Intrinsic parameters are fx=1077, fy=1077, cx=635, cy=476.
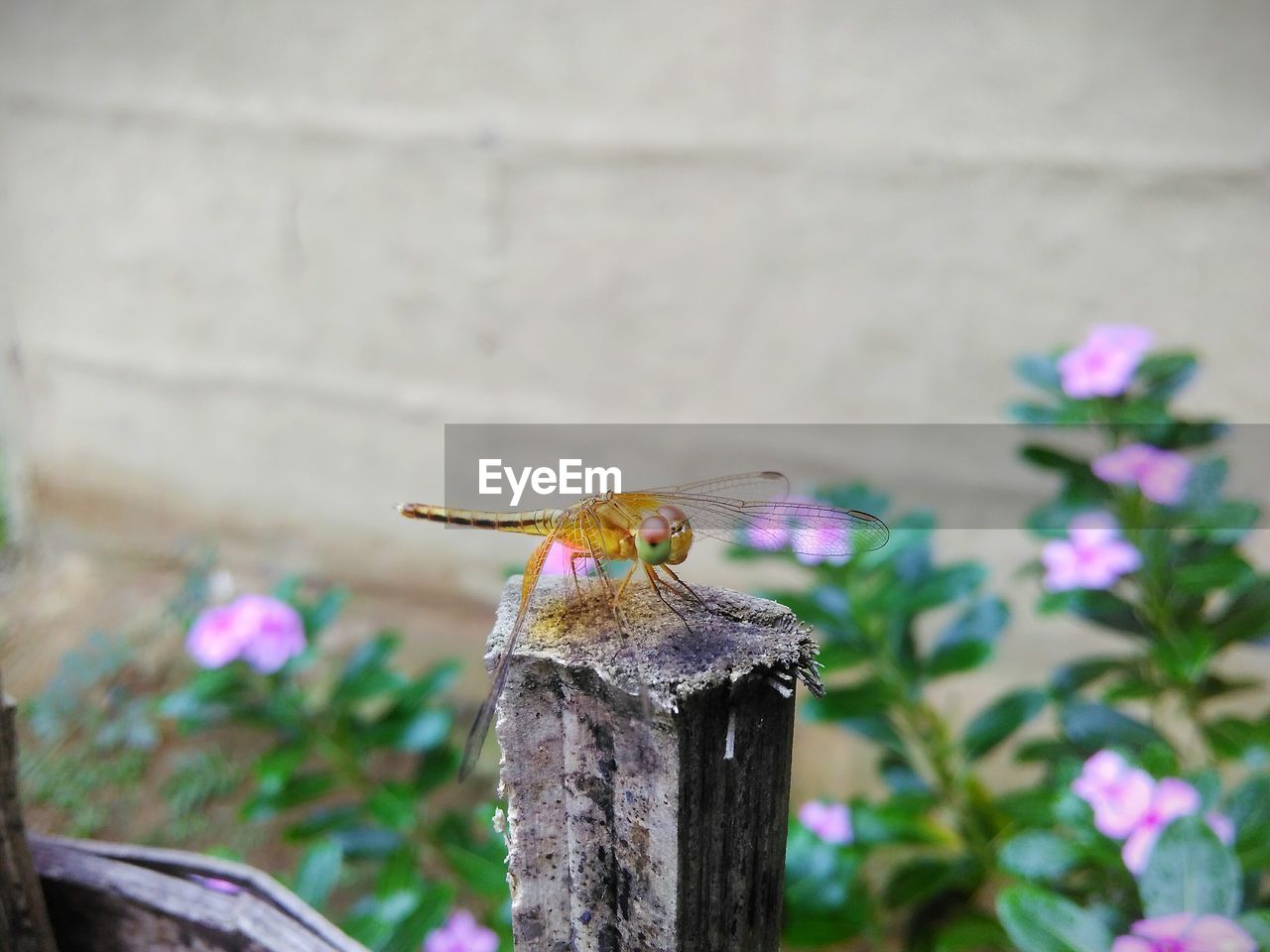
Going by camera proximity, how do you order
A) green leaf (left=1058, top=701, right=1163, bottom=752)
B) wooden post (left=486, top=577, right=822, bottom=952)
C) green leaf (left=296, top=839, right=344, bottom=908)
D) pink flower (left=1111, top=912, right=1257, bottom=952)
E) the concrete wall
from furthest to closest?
the concrete wall < green leaf (left=1058, top=701, right=1163, bottom=752) < green leaf (left=296, top=839, right=344, bottom=908) < pink flower (left=1111, top=912, right=1257, bottom=952) < wooden post (left=486, top=577, right=822, bottom=952)

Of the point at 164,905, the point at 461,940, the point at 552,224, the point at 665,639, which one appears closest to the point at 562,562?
the point at 665,639

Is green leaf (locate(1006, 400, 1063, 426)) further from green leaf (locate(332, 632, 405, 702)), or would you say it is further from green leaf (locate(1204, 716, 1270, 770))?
green leaf (locate(332, 632, 405, 702))

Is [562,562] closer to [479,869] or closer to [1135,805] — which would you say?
[1135,805]

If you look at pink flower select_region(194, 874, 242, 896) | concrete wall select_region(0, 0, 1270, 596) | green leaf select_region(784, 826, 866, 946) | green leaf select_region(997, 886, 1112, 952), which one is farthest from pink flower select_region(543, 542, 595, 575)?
concrete wall select_region(0, 0, 1270, 596)

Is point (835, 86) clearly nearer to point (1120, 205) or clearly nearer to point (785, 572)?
point (1120, 205)

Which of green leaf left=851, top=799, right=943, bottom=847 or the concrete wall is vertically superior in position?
the concrete wall

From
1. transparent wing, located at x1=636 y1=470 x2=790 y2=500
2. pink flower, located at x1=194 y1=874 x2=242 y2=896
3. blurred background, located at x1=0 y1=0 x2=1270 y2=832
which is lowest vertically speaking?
pink flower, located at x1=194 y1=874 x2=242 y2=896
